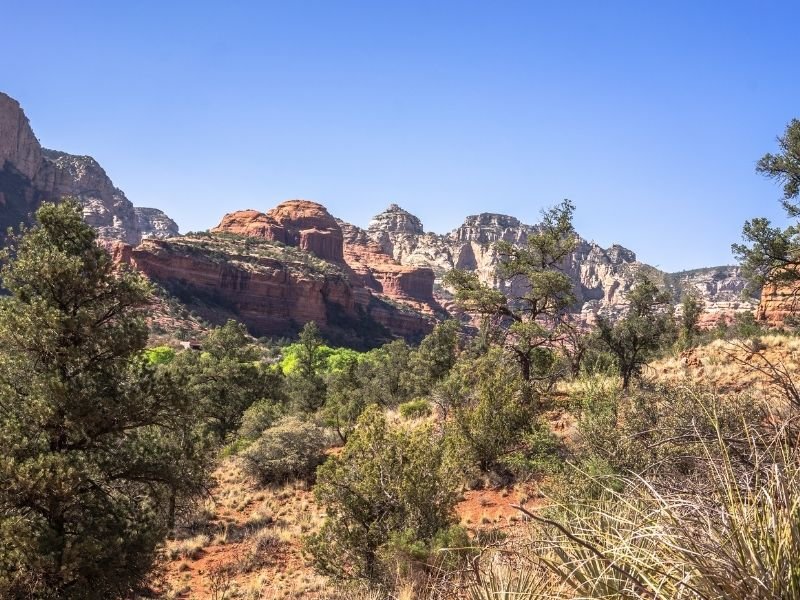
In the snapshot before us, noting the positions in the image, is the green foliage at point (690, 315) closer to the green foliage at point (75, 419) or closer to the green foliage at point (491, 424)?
the green foliage at point (491, 424)

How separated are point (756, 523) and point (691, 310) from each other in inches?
1592

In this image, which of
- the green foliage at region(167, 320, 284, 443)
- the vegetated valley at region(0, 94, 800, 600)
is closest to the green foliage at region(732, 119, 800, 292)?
the vegetated valley at region(0, 94, 800, 600)

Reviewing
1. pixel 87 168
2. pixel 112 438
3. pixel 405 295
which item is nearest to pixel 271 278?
pixel 405 295

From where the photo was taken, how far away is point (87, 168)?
198000 millimetres

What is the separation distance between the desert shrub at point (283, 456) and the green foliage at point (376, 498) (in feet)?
34.9

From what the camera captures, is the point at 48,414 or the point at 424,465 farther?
the point at 424,465

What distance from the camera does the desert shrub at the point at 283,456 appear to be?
20312 mm

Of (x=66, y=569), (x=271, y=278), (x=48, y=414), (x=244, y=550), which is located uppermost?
(x=271, y=278)

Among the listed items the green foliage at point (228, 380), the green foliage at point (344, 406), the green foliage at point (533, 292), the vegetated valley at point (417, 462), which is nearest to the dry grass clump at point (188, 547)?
the vegetated valley at point (417, 462)

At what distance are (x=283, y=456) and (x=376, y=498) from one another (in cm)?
1193

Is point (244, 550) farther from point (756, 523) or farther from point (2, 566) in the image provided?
point (756, 523)

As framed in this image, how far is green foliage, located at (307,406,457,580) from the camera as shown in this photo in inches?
364

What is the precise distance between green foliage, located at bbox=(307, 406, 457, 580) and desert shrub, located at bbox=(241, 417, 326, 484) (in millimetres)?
10626

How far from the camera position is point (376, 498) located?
31.4 feet
